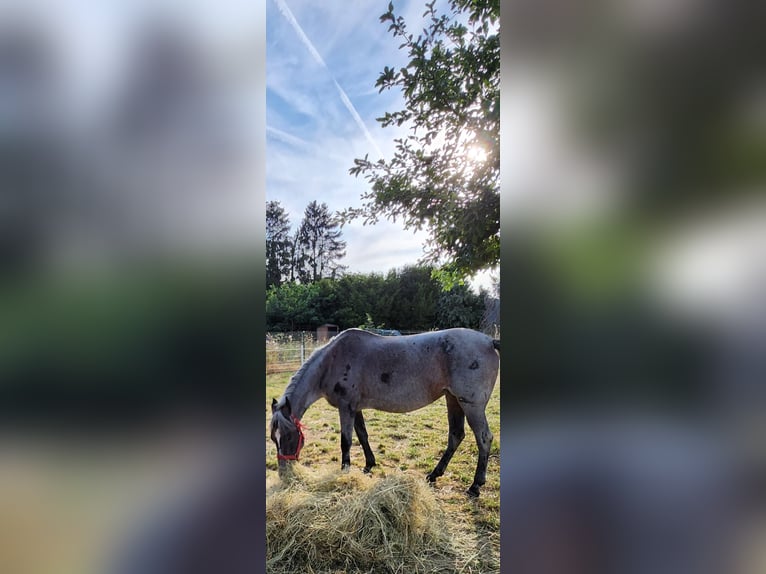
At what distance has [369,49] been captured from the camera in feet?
10.2

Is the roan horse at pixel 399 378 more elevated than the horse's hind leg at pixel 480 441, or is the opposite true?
the roan horse at pixel 399 378

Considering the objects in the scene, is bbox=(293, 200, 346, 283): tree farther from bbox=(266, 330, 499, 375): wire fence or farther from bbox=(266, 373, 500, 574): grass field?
bbox=(266, 373, 500, 574): grass field

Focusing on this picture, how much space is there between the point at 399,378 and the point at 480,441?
3.01ft

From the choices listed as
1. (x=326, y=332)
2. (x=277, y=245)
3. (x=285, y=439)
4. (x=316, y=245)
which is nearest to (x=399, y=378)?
(x=285, y=439)

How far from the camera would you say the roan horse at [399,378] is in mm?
3135

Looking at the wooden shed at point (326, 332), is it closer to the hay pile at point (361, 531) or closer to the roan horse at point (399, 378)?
the roan horse at point (399, 378)

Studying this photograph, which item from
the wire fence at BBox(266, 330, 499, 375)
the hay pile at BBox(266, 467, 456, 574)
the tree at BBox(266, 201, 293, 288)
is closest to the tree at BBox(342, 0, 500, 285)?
the hay pile at BBox(266, 467, 456, 574)

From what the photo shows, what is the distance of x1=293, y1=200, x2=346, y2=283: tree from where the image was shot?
9156 millimetres

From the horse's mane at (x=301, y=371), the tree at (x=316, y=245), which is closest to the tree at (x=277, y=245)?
the tree at (x=316, y=245)

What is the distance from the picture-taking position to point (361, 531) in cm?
214

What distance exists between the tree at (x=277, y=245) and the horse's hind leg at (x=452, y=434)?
17.2 feet
